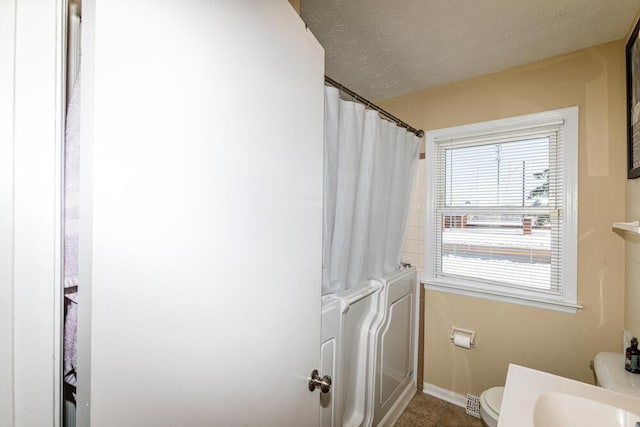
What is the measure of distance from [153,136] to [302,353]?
677 mm

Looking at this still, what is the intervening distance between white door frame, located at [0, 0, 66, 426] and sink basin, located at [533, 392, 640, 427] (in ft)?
4.30

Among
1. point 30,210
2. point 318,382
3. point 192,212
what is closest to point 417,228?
point 318,382

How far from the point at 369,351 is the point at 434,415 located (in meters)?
0.93

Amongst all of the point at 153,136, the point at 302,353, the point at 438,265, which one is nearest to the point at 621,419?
the point at 302,353

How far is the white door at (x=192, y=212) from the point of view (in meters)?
0.38

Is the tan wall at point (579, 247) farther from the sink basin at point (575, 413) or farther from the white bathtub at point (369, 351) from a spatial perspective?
the sink basin at point (575, 413)

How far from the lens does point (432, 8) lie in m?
1.38

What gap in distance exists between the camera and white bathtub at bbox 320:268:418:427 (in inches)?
54.4

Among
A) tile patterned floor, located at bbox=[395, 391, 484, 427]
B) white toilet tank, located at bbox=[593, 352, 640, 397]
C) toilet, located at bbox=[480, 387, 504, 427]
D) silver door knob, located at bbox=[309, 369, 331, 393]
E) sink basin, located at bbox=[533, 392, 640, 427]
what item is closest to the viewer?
silver door knob, located at bbox=[309, 369, 331, 393]

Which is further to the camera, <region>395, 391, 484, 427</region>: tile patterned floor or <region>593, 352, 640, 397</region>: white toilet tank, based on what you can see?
<region>395, 391, 484, 427</region>: tile patterned floor

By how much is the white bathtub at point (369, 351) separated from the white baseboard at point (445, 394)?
0.48 feet

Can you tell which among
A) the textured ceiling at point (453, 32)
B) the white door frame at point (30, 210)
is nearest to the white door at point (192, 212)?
the white door frame at point (30, 210)

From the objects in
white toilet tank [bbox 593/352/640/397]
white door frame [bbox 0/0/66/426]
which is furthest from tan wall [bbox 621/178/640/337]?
white door frame [bbox 0/0/66/426]

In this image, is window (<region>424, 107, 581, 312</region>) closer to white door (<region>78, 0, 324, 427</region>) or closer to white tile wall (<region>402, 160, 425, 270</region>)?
white tile wall (<region>402, 160, 425, 270</region>)
